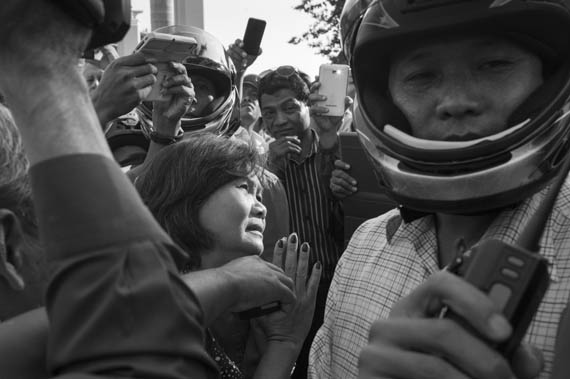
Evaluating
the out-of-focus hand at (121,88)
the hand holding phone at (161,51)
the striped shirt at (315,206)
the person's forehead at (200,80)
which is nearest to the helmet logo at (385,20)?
the out-of-focus hand at (121,88)

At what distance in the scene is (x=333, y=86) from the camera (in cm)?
387

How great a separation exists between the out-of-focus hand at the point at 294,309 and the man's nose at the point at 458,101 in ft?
2.84

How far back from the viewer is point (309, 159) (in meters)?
4.02

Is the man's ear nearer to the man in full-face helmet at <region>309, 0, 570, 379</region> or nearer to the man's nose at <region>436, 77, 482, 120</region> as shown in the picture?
the man in full-face helmet at <region>309, 0, 570, 379</region>

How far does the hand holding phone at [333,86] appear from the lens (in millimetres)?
3828

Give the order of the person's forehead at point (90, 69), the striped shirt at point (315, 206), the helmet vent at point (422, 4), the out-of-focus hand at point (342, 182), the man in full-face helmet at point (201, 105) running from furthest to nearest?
the person's forehead at point (90, 69), the man in full-face helmet at point (201, 105), the striped shirt at point (315, 206), the out-of-focus hand at point (342, 182), the helmet vent at point (422, 4)

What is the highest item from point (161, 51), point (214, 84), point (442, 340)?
point (442, 340)

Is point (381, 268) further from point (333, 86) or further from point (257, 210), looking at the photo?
point (333, 86)

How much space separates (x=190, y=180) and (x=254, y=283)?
0.65m

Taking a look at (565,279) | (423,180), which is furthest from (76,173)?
(565,279)

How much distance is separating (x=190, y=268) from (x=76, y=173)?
1.45 metres

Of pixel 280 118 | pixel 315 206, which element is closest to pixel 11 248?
pixel 315 206

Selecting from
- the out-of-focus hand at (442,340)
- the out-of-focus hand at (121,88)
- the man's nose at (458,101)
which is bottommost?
the out-of-focus hand at (121,88)

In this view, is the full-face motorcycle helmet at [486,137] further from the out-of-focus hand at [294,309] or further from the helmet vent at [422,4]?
the out-of-focus hand at [294,309]
